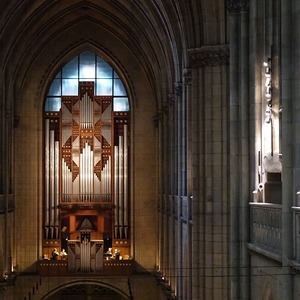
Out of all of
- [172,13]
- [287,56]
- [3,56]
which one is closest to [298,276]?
[287,56]

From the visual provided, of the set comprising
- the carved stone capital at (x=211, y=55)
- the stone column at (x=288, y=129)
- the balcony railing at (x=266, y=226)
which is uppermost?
the carved stone capital at (x=211, y=55)

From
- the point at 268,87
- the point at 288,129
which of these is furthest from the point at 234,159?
the point at 288,129

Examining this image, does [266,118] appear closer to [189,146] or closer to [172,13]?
[189,146]

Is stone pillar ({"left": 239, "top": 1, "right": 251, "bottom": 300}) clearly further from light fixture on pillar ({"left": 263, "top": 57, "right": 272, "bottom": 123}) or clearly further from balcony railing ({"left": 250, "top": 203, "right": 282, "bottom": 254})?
light fixture on pillar ({"left": 263, "top": 57, "right": 272, "bottom": 123})

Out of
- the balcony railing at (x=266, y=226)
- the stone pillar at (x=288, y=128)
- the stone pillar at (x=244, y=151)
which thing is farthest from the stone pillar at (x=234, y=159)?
the stone pillar at (x=288, y=128)

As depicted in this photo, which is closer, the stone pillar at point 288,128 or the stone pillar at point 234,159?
the stone pillar at point 288,128

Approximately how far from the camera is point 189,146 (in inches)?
1384

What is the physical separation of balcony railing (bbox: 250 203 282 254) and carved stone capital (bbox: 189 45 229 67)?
897 cm

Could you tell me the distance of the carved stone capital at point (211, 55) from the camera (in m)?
29.9

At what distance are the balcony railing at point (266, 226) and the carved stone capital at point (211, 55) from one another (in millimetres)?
8965

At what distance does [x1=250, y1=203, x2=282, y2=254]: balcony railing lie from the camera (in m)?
19.4

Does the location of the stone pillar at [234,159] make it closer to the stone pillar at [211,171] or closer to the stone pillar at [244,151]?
the stone pillar at [244,151]

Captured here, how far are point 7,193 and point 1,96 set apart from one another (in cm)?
579

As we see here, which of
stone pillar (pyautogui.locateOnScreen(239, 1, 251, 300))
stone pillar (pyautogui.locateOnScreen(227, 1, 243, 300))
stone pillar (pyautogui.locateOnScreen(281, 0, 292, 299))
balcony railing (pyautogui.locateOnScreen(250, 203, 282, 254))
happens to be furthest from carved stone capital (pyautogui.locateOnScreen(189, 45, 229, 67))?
stone pillar (pyautogui.locateOnScreen(281, 0, 292, 299))
